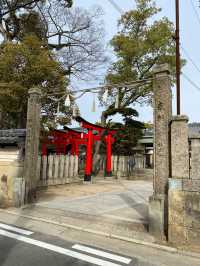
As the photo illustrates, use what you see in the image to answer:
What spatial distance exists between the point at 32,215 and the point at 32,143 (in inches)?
103

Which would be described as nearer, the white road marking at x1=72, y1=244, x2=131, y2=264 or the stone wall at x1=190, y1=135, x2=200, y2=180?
the white road marking at x1=72, y1=244, x2=131, y2=264

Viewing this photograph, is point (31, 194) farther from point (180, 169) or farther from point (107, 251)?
point (180, 169)

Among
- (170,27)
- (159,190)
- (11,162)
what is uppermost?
(170,27)

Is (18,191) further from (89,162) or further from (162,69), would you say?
(89,162)

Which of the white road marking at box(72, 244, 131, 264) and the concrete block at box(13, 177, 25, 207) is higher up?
the concrete block at box(13, 177, 25, 207)

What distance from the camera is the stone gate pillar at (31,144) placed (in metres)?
8.54

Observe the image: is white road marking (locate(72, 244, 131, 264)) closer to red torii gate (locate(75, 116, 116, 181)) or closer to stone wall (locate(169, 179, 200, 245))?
stone wall (locate(169, 179, 200, 245))

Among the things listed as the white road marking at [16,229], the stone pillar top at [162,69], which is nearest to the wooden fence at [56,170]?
the white road marking at [16,229]

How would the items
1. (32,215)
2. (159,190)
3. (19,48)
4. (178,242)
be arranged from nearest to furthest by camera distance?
(178,242) → (159,190) → (32,215) → (19,48)

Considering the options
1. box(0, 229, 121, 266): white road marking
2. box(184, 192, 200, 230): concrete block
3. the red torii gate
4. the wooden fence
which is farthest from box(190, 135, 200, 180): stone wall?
the red torii gate

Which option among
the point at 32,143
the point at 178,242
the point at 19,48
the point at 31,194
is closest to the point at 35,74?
the point at 19,48

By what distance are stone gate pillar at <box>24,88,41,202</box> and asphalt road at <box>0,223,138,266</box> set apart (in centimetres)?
323

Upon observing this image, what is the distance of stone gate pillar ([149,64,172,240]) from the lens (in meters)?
5.56

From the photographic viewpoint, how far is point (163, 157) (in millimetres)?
5836
